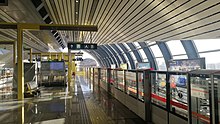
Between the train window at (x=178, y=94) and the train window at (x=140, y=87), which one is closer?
the train window at (x=178, y=94)

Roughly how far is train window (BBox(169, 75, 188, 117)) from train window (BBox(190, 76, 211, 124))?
0.64 m

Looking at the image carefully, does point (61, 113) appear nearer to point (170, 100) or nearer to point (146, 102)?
point (146, 102)

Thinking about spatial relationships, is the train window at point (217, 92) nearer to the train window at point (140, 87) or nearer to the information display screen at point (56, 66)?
the train window at point (140, 87)

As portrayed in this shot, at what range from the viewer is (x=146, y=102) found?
539cm

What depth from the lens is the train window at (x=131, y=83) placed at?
257 inches

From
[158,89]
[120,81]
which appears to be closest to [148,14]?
[120,81]

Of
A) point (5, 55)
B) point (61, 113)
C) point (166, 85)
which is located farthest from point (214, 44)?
point (5, 55)

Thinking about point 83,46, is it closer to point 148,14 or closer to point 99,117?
point 148,14

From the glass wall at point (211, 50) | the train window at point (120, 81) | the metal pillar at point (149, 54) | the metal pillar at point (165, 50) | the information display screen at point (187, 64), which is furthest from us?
the metal pillar at point (149, 54)

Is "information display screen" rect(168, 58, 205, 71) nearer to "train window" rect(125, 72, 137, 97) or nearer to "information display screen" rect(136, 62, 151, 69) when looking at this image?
"train window" rect(125, 72, 137, 97)

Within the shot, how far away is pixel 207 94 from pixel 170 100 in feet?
5.21

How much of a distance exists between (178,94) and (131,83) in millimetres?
3056

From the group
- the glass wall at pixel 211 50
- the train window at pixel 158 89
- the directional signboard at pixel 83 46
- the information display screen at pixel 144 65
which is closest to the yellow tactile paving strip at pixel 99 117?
the train window at pixel 158 89

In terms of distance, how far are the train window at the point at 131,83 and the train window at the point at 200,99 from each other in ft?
11.3
